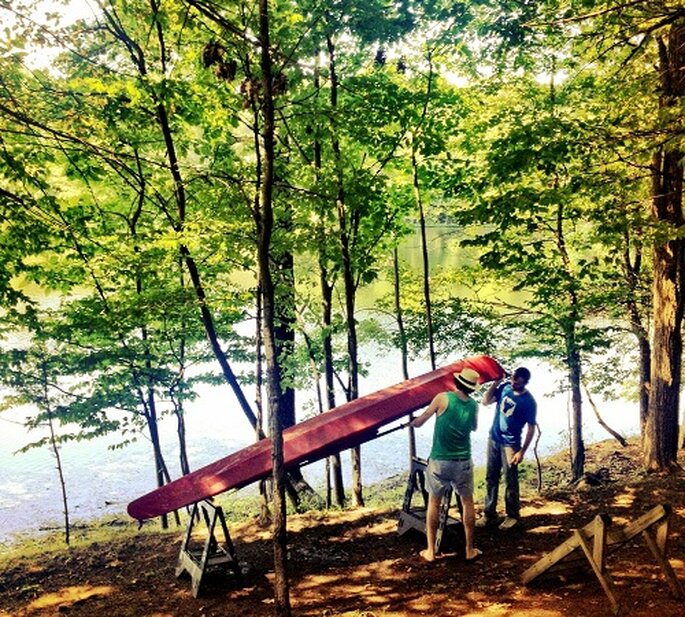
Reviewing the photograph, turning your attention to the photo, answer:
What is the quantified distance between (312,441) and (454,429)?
2045 mm

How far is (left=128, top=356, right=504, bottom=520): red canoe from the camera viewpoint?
6.32m

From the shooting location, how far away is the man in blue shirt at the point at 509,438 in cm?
643

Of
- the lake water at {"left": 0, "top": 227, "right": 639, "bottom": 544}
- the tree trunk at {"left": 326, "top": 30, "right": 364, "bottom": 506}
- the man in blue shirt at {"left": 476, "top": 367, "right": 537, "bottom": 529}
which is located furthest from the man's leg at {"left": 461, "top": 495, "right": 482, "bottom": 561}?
the lake water at {"left": 0, "top": 227, "right": 639, "bottom": 544}

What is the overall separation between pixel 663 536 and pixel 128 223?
32.9 ft

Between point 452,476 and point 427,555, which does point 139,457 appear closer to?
point 427,555

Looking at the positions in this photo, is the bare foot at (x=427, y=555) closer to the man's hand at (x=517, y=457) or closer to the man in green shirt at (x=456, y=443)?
the man in green shirt at (x=456, y=443)

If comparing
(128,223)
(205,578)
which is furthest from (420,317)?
(205,578)

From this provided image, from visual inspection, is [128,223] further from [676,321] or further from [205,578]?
[676,321]

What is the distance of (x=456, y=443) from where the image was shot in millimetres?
5570

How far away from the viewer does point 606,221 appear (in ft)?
25.4

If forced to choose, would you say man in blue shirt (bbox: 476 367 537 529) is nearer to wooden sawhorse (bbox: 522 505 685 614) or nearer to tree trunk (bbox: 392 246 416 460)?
wooden sawhorse (bbox: 522 505 685 614)

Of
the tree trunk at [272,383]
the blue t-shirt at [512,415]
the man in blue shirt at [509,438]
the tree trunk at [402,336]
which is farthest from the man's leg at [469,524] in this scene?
the tree trunk at [402,336]

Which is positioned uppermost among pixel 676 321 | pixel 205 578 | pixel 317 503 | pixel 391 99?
pixel 391 99

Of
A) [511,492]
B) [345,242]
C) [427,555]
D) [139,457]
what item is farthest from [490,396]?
[139,457]
